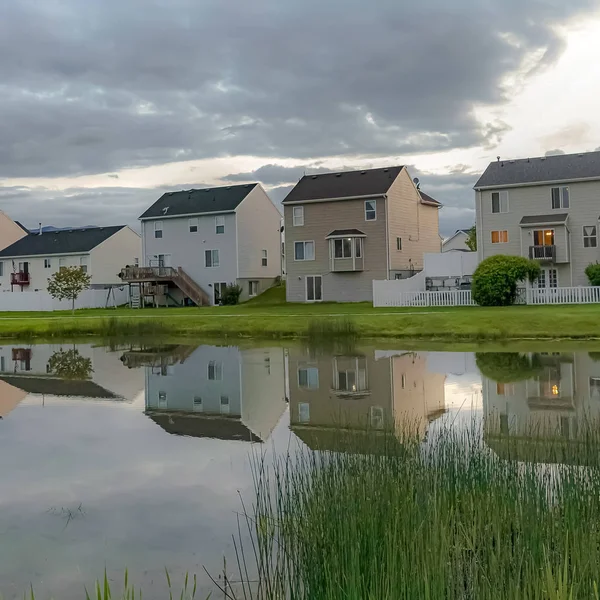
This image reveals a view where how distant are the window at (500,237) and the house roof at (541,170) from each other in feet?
10.4

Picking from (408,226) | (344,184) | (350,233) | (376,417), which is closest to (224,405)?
(376,417)

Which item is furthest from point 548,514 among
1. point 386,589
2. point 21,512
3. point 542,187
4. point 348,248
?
point 348,248

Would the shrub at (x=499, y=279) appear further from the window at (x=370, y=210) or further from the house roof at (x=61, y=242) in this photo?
the house roof at (x=61, y=242)

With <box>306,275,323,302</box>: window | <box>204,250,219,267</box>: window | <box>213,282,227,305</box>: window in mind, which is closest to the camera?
<box>306,275,323,302</box>: window

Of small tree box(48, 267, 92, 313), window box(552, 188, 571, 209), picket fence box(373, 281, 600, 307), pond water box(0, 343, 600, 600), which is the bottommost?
pond water box(0, 343, 600, 600)

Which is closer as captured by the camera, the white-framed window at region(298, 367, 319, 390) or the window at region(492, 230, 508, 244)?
the white-framed window at region(298, 367, 319, 390)

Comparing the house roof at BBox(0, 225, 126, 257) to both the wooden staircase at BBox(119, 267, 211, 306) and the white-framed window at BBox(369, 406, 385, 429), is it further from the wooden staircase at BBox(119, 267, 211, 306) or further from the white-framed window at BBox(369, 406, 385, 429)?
the white-framed window at BBox(369, 406, 385, 429)

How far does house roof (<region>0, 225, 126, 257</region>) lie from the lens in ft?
247

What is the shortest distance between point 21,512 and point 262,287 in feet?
193

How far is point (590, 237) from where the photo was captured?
166ft

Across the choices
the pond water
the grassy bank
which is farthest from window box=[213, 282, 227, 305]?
the pond water

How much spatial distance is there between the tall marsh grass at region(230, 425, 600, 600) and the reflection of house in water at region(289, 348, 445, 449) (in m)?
3.24

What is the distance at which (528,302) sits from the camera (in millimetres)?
45156

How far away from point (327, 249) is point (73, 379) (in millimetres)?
37810
